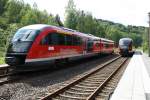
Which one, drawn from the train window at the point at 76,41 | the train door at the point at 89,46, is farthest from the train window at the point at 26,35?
the train door at the point at 89,46

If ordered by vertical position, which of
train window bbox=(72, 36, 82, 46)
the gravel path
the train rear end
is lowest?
the gravel path

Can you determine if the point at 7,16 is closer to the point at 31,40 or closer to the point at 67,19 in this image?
the point at 67,19

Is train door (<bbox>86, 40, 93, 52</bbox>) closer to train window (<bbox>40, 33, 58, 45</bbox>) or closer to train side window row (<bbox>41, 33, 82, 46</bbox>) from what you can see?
train side window row (<bbox>41, 33, 82, 46</bbox>)

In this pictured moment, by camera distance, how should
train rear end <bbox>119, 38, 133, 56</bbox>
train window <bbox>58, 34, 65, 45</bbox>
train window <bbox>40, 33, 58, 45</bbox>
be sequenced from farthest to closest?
1. train rear end <bbox>119, 38, 133, 56</bbox>
2. train window <bbox>58, 34, 65, 45</bbox>
3. train window <bbox>40, 33, 58, 45</bbox>

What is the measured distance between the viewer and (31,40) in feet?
A: 54.6

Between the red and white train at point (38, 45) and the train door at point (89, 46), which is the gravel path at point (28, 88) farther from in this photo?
the train door at point (89, 46)

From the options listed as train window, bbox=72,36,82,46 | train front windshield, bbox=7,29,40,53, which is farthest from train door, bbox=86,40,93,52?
train front windshield, bbox=7,29,40,53

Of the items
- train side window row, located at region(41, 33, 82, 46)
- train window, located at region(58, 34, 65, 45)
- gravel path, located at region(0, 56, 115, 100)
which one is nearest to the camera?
gravel path, located at region(0, 56, 115, 100)

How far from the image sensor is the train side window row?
18263 mm

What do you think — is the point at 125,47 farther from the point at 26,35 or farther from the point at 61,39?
the point at 26,35

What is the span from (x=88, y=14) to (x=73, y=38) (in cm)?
7241

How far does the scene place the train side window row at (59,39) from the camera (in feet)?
59.9

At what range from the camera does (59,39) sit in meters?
20.5

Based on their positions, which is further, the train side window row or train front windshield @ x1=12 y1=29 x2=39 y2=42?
the train side window row
